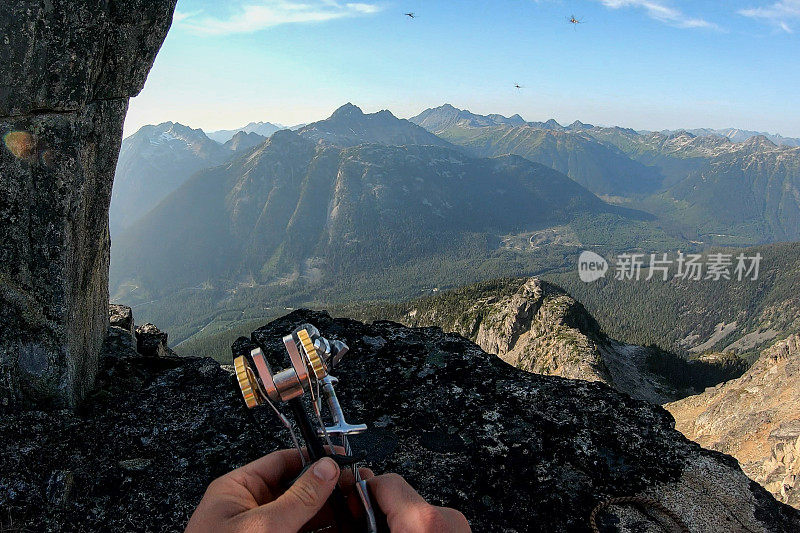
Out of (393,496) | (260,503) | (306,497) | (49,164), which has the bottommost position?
(260,503)

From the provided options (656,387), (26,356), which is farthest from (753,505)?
(656,387)

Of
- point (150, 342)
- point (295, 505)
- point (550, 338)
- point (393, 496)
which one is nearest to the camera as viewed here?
point (295, 505)

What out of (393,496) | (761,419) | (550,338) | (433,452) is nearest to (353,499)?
(393,496)

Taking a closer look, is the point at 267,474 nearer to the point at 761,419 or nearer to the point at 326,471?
the point at 326,471

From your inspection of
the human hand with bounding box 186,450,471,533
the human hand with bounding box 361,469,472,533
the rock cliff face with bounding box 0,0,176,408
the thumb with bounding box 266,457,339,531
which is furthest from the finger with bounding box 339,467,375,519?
the rock cliff face with bounding box 0,0,176,408

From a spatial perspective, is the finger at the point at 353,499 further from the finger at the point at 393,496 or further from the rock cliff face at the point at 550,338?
the rock cliff face at the point at 550,338

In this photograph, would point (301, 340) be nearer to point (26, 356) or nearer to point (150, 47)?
point (26, 356)

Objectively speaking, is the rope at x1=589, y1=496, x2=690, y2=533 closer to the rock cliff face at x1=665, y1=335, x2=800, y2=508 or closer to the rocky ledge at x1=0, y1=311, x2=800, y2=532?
the rocky ledge at x1=0, y1=311, x2=800, y2=532

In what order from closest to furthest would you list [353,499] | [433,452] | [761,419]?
[353,499]
[433,452]
[761,419]
